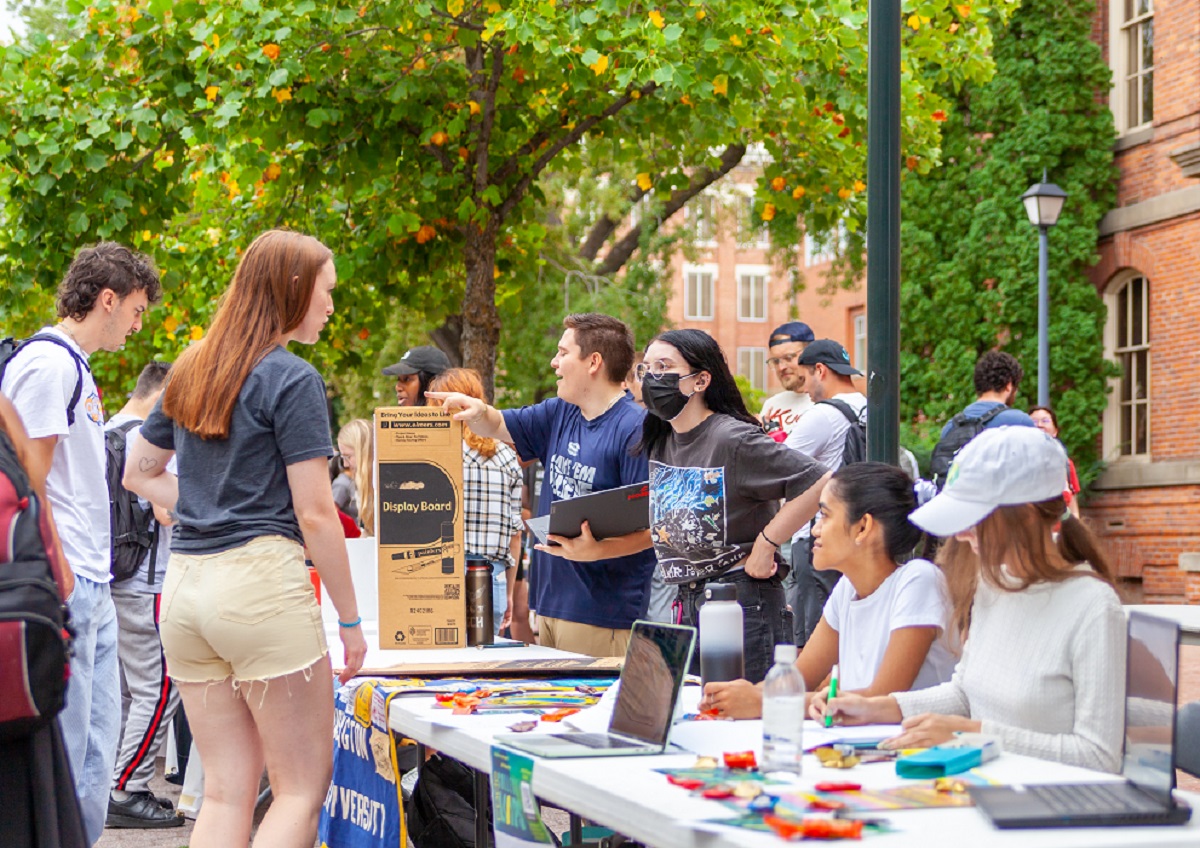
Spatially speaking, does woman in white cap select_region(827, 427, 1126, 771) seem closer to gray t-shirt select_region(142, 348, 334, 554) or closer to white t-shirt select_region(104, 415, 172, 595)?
gray t-shirt select_region(142, 348, 334, 554)

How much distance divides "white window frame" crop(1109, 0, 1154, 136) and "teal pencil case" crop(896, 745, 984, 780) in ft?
57.1

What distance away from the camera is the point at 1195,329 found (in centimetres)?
1683

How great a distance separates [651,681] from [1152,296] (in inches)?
641

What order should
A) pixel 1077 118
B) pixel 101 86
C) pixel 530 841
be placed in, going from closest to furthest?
pixel 530 841 → pixel 101 86 → pixel 1077 118

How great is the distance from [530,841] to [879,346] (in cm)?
205

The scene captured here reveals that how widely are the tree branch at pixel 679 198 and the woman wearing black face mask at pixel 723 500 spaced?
33.4 feet

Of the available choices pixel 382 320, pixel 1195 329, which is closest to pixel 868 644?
pixel 382 320

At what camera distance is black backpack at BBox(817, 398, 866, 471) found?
6762 mm

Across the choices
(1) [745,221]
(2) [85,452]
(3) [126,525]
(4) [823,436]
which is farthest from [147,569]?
(1) [745,221]

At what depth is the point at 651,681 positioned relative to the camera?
3047 millimetres

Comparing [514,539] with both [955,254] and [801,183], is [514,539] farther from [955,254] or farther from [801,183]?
[955,254]

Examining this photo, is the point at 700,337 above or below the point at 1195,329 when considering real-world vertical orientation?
below

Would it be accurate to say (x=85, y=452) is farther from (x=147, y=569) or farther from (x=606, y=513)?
(x=147, y=569)

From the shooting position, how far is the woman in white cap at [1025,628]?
2.88m
